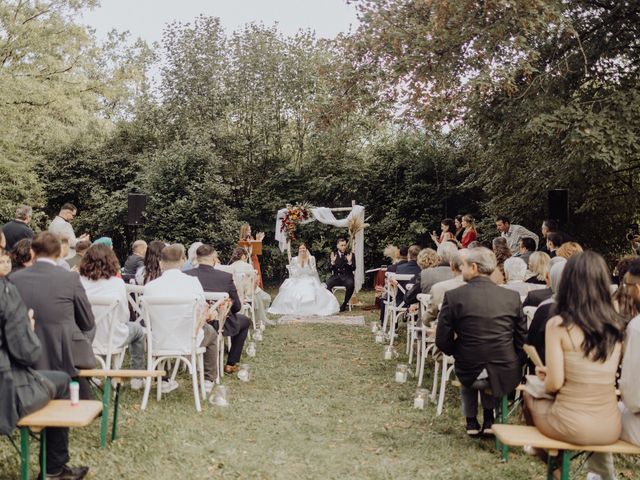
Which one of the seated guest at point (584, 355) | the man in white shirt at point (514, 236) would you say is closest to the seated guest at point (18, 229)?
the seated guest at point (584, 355)

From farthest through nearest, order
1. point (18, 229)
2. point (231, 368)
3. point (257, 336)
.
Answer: point (257, 336) < point (18, 229) < point (231, 368)

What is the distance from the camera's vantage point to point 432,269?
23.3ft

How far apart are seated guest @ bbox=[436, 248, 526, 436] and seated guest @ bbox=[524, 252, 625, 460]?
1165mm

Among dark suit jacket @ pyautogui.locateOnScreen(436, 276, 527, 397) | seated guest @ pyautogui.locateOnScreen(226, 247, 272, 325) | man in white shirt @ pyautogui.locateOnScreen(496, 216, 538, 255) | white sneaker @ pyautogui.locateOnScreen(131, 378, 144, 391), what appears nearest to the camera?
dark suit jacket @ pyautogui.locateOnScreen(436, 276, 527, 397)

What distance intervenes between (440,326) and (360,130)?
49.6ft

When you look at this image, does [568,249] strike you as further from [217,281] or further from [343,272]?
[343,272]

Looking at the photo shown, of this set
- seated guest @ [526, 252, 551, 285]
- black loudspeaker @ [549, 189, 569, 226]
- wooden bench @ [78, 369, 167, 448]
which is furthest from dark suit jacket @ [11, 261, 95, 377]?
black loudspeaker @ [549, 189, 569, 226]

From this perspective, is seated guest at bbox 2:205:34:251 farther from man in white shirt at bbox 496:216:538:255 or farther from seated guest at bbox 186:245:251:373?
man in white shirt at bbox 496:216:538:255

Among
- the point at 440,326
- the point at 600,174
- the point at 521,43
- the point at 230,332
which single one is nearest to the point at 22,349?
the point at 440,326

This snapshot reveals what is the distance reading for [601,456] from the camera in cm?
362

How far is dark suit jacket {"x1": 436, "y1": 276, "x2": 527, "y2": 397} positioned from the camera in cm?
452

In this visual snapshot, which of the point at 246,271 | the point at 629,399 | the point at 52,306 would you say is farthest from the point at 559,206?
the point at 52,306

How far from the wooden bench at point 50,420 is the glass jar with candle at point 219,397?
7.06ft

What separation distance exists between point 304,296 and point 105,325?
7.37 metres
